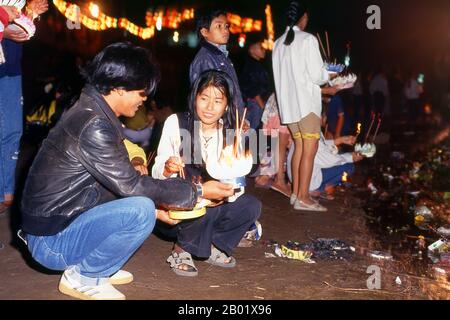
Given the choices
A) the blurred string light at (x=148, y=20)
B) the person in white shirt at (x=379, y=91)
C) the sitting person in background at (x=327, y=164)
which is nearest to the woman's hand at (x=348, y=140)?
the sitting person in background at (x=327, y=164)

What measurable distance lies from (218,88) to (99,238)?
153 cm

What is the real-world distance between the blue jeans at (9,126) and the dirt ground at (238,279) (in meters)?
0.54

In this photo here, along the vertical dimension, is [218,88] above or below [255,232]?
above

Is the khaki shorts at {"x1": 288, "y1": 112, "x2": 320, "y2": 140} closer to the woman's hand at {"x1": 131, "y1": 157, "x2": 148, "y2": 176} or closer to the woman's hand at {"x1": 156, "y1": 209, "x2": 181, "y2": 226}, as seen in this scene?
the woman's hand at {"x1": 131, "y1": 157, "x2": 148, "y2": 176}

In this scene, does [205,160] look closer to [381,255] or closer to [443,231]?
[381,255]

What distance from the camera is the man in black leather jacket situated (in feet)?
10.4

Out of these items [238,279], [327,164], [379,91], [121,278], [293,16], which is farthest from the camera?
[379,91]

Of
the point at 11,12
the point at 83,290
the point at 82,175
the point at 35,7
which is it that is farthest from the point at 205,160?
the point at 35,7

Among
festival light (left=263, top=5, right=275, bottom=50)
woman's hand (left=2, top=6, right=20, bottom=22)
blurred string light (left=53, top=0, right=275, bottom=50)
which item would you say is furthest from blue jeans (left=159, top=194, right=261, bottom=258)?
festival light (left=263, top=5, right=275, bottom=50)

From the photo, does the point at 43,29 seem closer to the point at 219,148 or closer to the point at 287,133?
the point at 287,133

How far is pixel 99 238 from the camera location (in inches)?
130

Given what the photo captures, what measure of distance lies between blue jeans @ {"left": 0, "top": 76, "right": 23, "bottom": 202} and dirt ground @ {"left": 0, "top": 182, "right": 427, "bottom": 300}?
54 centimetres

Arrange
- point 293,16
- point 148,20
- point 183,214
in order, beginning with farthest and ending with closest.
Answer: point 148,20 < point 293,16 < point 183,214

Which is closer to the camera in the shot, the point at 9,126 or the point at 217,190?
the point at 217,190
